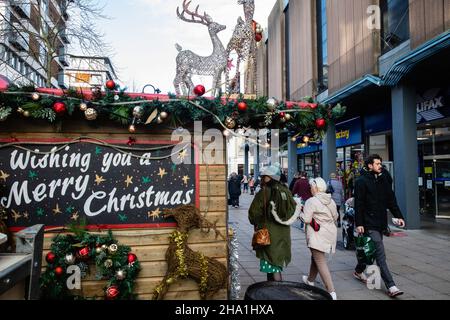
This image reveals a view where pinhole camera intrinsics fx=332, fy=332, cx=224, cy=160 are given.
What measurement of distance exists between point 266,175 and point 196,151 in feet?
3.50

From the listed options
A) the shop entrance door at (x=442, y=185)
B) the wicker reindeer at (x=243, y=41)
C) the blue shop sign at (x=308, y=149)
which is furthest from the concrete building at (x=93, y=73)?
the blue shop sign at (x=308, y=149)

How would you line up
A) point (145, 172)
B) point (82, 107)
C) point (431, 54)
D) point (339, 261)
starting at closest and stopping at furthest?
1. point (82, 107)
2. point (145, 172)
3. point (339, 261)
4. point (431, 54)

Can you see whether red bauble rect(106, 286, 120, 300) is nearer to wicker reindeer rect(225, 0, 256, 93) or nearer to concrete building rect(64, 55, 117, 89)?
concrete building rect(64, 55, 117, 89)

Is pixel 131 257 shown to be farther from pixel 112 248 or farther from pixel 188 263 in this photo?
pixel 188 263

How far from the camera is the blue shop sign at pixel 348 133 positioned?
14.9 m

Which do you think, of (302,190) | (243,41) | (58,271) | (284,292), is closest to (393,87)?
(302,190)

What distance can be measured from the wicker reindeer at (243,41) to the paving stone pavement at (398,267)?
3.10 meters

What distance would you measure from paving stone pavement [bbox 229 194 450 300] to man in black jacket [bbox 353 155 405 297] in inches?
20.4

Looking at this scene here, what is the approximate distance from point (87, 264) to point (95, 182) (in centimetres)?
91

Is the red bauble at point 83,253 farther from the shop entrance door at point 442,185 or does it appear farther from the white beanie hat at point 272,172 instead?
the shop entrance door at point 442,185

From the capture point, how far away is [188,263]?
380 centimetres
